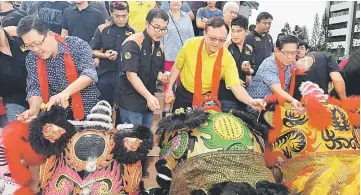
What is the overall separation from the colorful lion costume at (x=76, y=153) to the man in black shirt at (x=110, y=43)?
4.84 ft

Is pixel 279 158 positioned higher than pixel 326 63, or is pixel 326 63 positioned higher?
pixel 326 63

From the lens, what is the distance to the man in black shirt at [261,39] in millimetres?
4926

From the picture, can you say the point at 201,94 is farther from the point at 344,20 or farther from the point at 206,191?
the point at 344,20

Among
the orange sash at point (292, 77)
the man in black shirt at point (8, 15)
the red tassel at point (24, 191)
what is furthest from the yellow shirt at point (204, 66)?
the man in black shirt at point (8, 15)

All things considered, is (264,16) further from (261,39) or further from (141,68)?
(141,68)

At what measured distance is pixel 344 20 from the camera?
35.4 m

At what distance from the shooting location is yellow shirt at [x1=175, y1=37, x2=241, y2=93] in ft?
11.5

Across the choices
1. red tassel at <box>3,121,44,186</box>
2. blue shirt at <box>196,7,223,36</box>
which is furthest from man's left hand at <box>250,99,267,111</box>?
blue shirt at <box>196,7,223,36</box>

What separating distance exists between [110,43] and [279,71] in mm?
1671

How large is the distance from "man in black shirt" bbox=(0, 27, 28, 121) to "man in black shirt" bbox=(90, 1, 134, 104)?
2.93 ft

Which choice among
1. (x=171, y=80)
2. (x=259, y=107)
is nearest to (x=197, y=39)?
(x=171, y=80)

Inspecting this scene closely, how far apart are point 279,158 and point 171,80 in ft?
3.76

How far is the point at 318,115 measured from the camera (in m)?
2.78

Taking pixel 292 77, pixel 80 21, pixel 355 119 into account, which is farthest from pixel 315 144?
pixel 80 21
